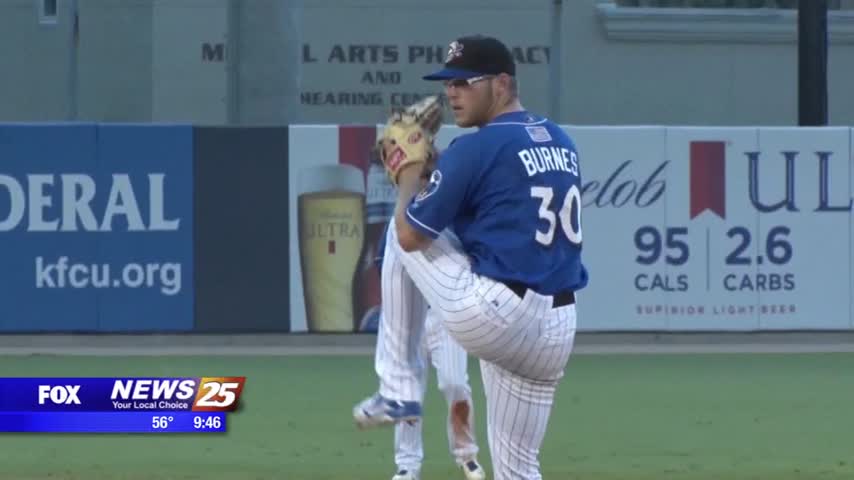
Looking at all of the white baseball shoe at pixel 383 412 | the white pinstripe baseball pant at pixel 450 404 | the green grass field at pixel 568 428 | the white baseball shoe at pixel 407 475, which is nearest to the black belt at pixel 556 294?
the white baseball shoe at pixel 383 412

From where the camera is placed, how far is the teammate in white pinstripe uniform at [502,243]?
588cm

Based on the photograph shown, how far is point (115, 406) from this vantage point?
938 centimetres

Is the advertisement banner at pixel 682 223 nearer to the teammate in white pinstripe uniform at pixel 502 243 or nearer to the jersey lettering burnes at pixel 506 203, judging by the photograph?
the teammate in white pinstripe uniform at pixel 502 243

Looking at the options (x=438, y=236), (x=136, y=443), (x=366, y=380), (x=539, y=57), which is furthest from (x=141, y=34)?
(x=438, y=236)

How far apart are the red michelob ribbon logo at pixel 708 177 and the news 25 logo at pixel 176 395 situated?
6.46 meters

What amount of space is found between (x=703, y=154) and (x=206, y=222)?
418cm

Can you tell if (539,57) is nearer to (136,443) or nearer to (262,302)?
(262,302)

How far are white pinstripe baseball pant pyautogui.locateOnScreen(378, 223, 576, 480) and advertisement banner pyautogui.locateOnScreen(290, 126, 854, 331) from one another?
9021 mm

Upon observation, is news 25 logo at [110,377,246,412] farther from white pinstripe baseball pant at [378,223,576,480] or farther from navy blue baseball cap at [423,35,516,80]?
navy blue baseball cap at [423,35,516,80]

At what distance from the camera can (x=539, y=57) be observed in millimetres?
24062

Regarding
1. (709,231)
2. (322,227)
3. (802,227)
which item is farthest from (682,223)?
(322,227)
